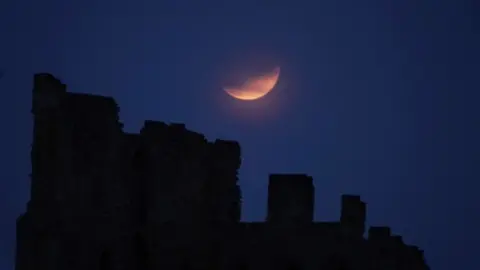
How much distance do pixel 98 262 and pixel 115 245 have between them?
30.7 inches

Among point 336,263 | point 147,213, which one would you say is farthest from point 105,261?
point 336,263

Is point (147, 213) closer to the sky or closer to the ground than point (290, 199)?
closer to the ground

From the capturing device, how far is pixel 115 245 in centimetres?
2398

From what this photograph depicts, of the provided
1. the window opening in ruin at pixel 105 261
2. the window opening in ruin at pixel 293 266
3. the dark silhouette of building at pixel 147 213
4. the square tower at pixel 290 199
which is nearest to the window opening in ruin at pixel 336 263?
the dark silhouette of building at pixel 147 213

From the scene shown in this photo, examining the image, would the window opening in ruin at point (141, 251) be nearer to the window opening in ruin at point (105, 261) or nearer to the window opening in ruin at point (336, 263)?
the window opening in ruin at point (105, 261)

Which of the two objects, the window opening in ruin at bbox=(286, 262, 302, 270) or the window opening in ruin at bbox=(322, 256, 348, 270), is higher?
the window opening in ruin at bbox=(322, 256, 348, 270)

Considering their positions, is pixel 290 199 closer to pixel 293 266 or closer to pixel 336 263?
pixel 293 266

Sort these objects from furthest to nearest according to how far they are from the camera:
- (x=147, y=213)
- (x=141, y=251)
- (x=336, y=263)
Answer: (x=147, y=213) → (x=141, y=251) → (x=336, y=263)

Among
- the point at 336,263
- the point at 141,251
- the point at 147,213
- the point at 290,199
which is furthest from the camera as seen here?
the point at 147,213

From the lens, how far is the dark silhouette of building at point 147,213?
22.5 meters

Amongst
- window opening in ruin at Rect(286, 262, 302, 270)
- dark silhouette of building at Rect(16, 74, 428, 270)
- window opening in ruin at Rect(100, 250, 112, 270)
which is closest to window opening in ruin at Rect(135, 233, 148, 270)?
dark silhouette of building at Rect(16, 74, 428, 270)

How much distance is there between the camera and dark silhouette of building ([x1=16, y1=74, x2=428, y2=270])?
22531 mm

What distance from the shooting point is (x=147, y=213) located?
24734 mm

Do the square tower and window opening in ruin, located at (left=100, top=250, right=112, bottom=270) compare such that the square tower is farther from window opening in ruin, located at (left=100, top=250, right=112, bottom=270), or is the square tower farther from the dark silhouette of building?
window opening in ruin, located at (left=100, top=250, right=112, bottom=270)
